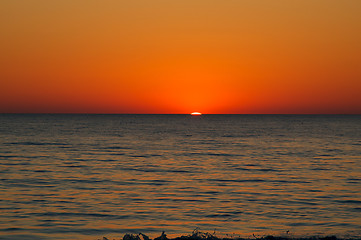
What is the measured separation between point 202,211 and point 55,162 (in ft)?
73.9

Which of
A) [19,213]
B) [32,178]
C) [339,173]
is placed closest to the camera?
[19,213]

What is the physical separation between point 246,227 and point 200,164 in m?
22.1

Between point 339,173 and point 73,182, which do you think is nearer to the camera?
point 73,182

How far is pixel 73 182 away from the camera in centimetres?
2653

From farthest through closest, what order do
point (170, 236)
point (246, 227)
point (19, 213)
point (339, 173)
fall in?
point (339, 173) → point (19, 213) → point (246, 227) → point (170, 236)

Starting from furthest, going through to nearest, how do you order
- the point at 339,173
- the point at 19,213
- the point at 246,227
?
1. the point at 339,173
2. the point at 19,213
3. the point at 246,227

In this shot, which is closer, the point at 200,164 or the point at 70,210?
the point at 70,210

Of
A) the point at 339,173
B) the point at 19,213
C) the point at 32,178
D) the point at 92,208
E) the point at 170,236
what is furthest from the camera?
the point at 339,173

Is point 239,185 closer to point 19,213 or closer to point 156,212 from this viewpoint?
point 156,212

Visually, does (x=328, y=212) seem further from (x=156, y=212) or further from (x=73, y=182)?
(x=73, y=182)

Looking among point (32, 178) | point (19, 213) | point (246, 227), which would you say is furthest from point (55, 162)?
point (246, 227)

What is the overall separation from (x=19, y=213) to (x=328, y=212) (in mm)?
12262

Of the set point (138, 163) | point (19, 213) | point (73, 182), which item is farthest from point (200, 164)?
point (19, 213)

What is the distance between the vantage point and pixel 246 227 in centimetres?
1625
